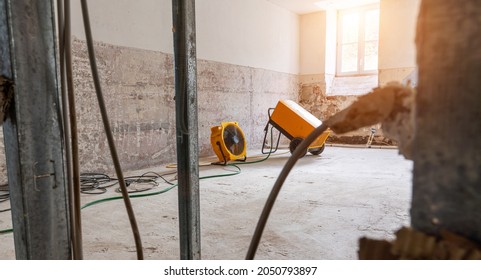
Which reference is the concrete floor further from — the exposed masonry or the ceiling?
the ceiling

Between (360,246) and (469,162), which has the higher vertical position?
(469,162)

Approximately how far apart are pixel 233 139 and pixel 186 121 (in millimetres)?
3025

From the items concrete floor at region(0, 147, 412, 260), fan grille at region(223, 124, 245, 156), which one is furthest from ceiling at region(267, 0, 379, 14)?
concrete floor at region(0, 147, 412, 260)

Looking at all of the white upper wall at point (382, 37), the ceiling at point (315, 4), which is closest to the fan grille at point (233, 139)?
the white upper wall at point (382, 37)

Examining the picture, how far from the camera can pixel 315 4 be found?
20.8 ft

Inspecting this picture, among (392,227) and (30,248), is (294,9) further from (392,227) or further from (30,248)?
(30,248)

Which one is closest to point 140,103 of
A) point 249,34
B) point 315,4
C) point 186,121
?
point 249,34

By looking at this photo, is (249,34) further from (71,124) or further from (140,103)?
(71,124)

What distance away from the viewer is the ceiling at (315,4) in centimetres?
618

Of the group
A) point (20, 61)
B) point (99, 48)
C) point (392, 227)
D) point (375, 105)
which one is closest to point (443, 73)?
point (375, 105)

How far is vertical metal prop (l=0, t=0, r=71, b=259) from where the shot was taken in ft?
2.31

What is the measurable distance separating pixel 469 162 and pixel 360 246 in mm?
163

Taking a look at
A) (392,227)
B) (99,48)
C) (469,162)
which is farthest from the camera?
(99,48)

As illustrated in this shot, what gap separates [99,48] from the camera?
3.44 metres
